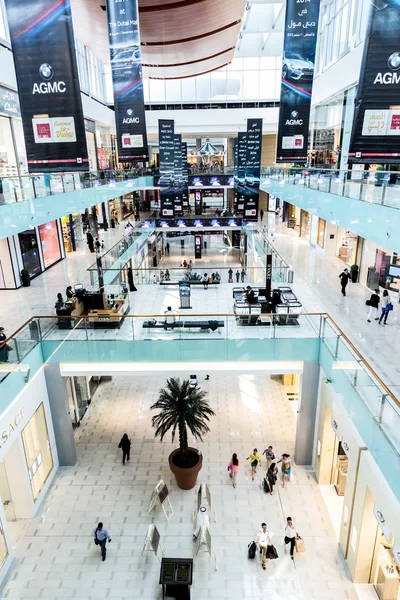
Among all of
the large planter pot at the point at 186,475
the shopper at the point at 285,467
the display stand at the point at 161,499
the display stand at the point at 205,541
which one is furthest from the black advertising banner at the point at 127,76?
the display stand at the point at 205,541

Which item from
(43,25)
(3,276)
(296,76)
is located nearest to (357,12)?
(296,76)

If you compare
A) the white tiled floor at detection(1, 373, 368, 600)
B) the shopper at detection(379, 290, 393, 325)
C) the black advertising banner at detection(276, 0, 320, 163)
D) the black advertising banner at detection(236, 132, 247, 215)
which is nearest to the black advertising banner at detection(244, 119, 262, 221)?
the black advertising banner at detection(236, 132, 247, 215)

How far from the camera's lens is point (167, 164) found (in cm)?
2905

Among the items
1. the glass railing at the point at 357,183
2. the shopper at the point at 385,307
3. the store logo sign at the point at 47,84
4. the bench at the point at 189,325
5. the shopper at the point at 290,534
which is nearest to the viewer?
the store logo sign at the point at 47,84

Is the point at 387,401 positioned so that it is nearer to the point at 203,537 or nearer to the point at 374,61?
the point at 203,537

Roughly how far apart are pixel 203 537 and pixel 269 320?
5.62m

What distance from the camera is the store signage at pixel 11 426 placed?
925 cm

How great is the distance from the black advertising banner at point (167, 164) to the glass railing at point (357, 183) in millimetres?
10788

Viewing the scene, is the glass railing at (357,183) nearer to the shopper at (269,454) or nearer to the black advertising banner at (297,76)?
the black advertising banner at (297,76)

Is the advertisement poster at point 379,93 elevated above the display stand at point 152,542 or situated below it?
above

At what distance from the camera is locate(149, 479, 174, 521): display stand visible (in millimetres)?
10688

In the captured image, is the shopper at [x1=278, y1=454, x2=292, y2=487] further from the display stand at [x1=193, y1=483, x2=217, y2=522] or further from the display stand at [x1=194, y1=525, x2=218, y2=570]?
the display stand at [x1=194, y1=525, x2=218, y2=570]

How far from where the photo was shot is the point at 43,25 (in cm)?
908

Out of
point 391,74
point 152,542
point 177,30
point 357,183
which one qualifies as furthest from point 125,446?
point 177,30
